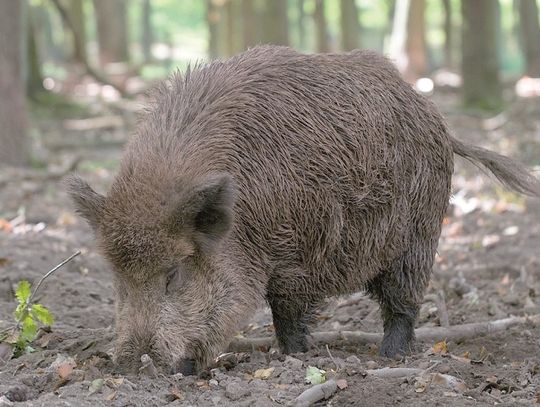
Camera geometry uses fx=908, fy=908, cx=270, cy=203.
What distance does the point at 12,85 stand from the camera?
12.6 m

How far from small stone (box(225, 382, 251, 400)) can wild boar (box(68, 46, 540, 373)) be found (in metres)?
0.39

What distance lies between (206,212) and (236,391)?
1.00 meters

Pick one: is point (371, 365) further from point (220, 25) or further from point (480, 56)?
point (220, 25)

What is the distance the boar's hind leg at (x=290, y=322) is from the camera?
577cm

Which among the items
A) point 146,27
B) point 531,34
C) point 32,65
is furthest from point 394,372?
point 146,27

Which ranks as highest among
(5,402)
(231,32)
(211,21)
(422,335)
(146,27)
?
(146,27)

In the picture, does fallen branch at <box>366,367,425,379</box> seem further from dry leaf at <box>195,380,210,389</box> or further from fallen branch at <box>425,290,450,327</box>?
fallen branch at <box>425,290,450,327</box>

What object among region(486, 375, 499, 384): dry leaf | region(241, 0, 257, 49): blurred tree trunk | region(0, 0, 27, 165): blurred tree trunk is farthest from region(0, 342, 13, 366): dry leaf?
region(241, 0, 257, 49): blurred tree trunk

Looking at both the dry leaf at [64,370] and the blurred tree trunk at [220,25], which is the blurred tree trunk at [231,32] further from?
the dry leaf at [64,370]

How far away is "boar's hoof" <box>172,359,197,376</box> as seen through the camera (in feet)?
16.1

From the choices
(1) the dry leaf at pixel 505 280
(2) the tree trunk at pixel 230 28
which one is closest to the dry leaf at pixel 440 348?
(1) the dry leaf at pixel 505 280

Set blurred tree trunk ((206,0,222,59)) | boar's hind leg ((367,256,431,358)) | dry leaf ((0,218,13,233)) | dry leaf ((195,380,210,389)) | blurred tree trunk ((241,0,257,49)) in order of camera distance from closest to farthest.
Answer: dry leaf ((195,380,210,389))
boar's hind leg ((367,256,431,358))
dry leaf ((0,218,13,233))
blurred tree trunk ((241,0,257,49))
blurred tree trunk ((206,0,222,59))

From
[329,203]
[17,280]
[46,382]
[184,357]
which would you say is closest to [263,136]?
Result: [329,203]

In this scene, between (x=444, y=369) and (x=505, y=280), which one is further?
(x=505, y=280)
